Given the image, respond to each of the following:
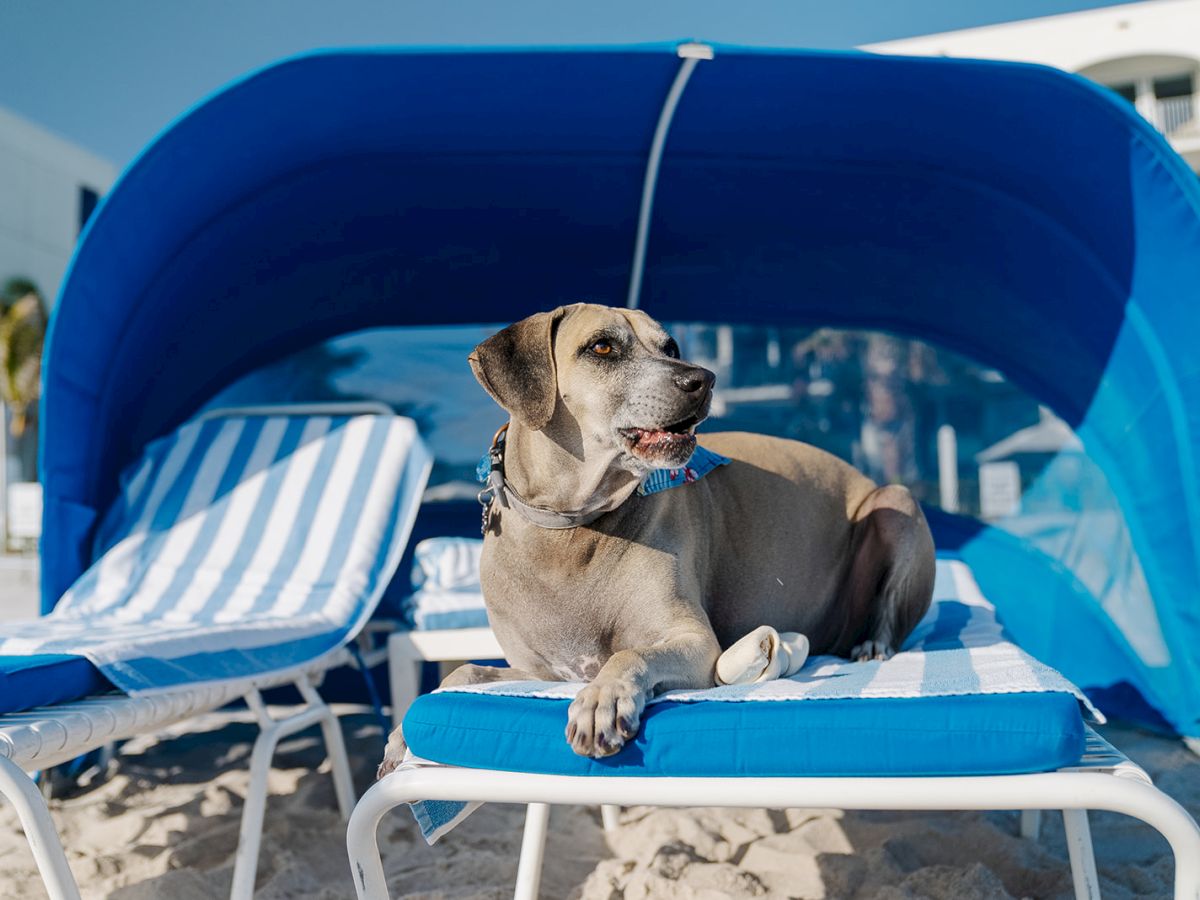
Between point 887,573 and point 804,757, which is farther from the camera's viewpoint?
point 887,573

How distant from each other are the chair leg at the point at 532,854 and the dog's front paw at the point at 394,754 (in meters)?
0.43

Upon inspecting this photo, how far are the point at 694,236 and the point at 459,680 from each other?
9.55 ft

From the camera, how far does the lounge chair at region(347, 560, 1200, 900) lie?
5.70ft

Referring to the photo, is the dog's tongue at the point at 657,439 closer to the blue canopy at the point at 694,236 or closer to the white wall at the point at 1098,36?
the blue canopy at the point at 694,236

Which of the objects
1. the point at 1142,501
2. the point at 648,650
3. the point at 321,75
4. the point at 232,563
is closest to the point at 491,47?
the point at 321,75

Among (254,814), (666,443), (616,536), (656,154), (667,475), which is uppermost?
(656,154)

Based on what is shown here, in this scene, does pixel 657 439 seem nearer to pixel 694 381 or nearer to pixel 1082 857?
pixel 694 381

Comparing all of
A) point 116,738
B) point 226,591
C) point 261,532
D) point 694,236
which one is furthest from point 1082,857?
point 261,532

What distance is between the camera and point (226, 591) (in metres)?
4.31

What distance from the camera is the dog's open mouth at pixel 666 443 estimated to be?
224 centimetres

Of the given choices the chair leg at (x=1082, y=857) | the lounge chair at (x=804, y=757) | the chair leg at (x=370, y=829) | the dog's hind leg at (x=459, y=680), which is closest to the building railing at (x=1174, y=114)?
the chair leg at (x=1082, y=857)

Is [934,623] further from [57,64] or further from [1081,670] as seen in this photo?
[57,64]

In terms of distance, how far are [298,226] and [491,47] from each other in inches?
58.1

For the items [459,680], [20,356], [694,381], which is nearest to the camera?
[694,381]
